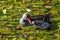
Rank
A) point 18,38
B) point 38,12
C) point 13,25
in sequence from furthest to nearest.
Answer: point 38,12 → point 13,25 → point 18,38

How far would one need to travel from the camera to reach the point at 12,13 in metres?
4.37

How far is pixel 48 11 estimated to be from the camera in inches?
173

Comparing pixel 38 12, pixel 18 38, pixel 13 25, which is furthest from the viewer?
pixel 38 12

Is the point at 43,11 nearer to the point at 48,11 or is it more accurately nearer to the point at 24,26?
the point at 48,11

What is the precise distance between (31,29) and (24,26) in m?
0.13

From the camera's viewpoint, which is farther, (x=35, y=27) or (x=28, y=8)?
(x=28, y=8)

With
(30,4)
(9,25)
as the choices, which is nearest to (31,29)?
(9,25)

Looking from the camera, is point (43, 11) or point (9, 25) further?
point (43, 11)

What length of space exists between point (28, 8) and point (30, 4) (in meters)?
0.12

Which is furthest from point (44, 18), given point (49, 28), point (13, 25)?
point (13, 25)

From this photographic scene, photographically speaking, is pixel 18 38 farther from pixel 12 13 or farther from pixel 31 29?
pixel 12 13

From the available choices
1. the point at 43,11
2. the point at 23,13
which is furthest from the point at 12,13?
the point at 43,11

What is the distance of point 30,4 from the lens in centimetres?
457

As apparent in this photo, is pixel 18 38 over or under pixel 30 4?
under
